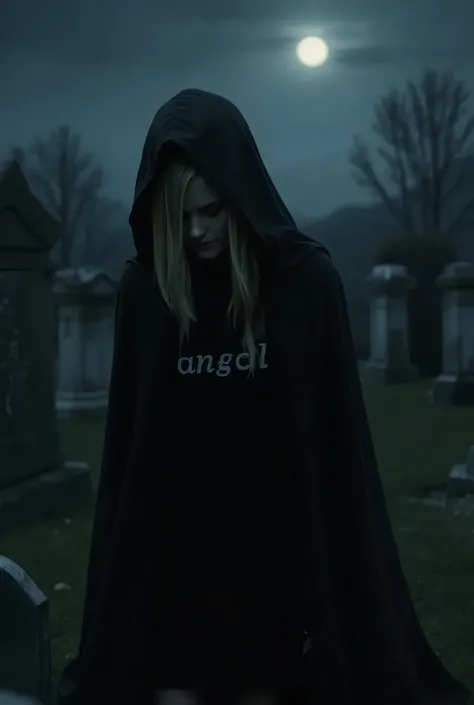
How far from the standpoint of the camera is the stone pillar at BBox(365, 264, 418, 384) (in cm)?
807

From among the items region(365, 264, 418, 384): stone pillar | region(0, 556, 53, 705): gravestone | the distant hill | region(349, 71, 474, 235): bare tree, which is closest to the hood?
region(0, 556, 53, 705): gravestone

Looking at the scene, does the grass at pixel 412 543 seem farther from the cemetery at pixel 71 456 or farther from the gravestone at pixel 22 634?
the gravestone at pixel 22 634

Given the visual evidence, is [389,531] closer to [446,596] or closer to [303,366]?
[303,366]

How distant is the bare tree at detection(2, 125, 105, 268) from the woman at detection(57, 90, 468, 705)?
396 centimetres

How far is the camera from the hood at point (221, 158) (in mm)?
1497

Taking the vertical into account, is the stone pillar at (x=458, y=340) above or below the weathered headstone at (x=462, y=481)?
above

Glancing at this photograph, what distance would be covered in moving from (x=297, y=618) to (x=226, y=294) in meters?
0.51

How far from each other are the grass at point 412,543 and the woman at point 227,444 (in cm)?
93

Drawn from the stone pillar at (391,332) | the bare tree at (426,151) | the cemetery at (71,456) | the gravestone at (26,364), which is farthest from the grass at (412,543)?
the stone pillar at (391,332)

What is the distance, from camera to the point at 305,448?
61.4 inches

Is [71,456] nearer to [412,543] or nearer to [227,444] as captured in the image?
[412,543]

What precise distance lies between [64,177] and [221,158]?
440cm

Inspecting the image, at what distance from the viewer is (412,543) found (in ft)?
11.6

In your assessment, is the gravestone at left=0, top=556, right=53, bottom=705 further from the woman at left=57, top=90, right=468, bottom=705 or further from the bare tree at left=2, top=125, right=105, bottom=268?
the bare tree at left=2, top=125, right=105, bottom=268
